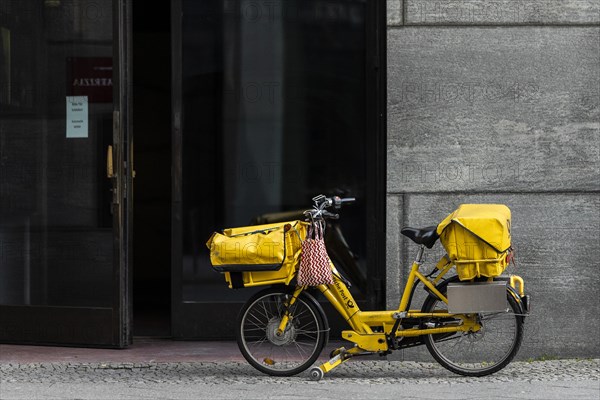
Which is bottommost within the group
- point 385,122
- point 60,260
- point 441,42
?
point 60,260

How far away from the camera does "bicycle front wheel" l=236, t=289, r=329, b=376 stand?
7.67 m

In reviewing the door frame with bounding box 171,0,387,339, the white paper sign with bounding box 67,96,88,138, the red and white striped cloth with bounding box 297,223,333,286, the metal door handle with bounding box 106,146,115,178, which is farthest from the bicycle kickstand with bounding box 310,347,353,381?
the white paper sign with bounding box 67,96,88,138

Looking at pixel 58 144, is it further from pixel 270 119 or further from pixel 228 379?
pixel 228 379

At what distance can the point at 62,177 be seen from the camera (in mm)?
9008

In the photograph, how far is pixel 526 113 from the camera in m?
8.45

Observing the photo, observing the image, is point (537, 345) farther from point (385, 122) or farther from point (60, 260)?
point (60, 260)

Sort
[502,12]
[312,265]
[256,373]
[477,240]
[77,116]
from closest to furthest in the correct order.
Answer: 1. [477,240]
2. [312,265]
3. [256,373]
4. [502,12]
5. [77,116]

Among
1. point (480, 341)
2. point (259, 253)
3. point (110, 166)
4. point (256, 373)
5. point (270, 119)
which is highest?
point (270, 119)

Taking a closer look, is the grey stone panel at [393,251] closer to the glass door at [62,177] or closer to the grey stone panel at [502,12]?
the grey stone panel at [502,12]

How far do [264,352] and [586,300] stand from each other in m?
2.45

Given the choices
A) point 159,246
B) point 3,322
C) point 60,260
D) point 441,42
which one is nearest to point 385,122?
point 441,42

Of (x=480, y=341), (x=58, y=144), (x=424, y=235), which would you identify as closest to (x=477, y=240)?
(x=424, y=235)

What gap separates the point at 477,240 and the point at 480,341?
80 centimetres

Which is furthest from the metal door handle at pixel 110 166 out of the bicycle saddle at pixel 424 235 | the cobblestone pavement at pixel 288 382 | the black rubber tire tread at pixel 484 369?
the black rubber tire tread at pixel 484 369
